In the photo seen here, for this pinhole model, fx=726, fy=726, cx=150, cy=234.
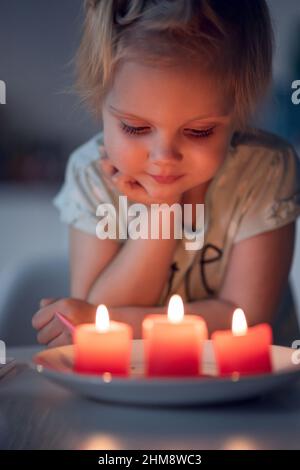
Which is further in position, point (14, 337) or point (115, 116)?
point (14, 337)

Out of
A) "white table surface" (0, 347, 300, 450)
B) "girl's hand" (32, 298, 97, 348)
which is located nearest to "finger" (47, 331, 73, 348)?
"girl's hand" (32, 298, 97, 348)

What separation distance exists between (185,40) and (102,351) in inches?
18.5

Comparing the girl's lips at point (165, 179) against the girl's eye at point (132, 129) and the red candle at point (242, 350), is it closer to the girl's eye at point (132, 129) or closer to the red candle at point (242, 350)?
the girl's eye at point (132, 129)

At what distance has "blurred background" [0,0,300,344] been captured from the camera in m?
1.05

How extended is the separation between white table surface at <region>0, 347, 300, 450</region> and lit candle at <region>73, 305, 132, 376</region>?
27mm

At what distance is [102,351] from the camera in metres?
0.51

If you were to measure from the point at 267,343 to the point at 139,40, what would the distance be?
1.47ft

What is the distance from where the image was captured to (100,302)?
1002mm

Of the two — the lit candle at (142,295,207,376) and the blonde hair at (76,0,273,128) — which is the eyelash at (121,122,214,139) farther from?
the lit candle at (142,295,207,376)

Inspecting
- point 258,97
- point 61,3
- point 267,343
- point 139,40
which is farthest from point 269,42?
point 267,343

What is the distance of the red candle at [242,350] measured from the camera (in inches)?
20.3

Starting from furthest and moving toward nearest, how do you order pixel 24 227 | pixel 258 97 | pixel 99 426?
pixel 24 227 < pixel 258 97 < pixel 99 426

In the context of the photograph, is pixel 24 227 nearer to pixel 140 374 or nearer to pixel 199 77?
pixel 199 77

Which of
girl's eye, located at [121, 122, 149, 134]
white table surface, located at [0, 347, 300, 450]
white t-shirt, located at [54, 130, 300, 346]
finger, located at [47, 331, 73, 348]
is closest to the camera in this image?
white table surface, located at [0, 347, 300, 450]
